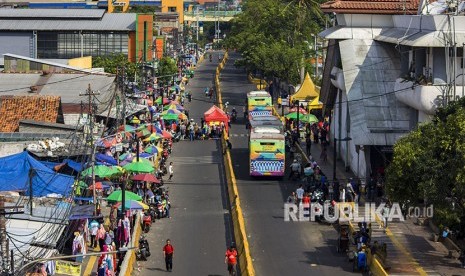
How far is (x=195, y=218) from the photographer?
47375 mm

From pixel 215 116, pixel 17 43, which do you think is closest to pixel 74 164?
pixel 215 116

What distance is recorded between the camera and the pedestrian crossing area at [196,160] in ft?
208

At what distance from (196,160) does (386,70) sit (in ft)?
42.7

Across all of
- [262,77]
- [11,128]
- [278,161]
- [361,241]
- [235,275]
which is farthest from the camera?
[262,77]

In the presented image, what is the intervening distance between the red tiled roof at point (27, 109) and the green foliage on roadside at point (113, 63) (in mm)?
32107

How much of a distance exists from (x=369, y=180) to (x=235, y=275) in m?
16.1

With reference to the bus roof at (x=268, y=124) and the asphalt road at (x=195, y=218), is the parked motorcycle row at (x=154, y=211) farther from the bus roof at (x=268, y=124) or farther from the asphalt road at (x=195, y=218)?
the bus roof at (x=268, y=124)

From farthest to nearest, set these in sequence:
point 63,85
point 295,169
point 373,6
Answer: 1. point 63,85
2. point 373,6
3. point 295,169

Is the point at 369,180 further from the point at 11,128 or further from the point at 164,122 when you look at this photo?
the point at 164,122

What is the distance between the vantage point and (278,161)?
55.6m

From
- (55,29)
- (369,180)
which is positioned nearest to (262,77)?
(55,29)

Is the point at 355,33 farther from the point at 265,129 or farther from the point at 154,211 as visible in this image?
the point at 154,211

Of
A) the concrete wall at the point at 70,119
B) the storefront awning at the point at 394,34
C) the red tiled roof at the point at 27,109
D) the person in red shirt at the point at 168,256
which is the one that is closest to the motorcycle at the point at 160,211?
the person in red shirt at the point at 168,256

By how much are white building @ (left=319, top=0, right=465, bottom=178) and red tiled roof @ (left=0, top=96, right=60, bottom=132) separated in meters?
14.4
